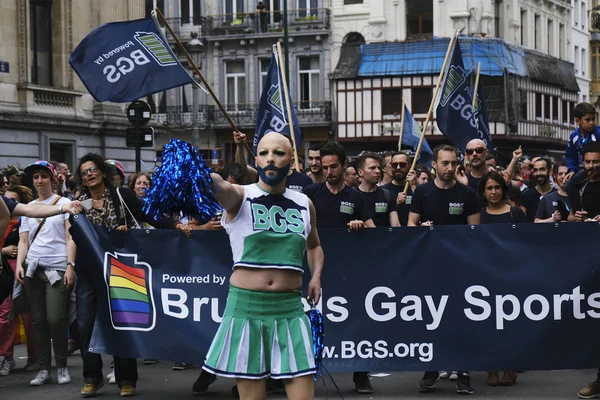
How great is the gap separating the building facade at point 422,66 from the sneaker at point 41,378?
122ft

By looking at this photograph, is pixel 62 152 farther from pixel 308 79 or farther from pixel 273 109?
pixel 308 79

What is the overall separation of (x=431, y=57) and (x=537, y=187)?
3553cm

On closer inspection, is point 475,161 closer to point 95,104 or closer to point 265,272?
point 265,272

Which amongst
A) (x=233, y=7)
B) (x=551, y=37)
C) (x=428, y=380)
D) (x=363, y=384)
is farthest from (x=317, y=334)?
(x=551, y=37)

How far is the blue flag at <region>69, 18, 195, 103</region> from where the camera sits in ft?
36.6

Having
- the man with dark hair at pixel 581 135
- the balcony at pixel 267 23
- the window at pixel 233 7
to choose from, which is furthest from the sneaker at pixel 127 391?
the window at pixel 233 7

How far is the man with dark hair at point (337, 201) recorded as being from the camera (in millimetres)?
9500

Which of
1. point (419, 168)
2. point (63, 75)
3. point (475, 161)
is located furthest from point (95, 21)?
point (475, 161)

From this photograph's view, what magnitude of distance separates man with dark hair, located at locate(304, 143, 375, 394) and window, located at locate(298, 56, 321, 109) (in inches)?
1604

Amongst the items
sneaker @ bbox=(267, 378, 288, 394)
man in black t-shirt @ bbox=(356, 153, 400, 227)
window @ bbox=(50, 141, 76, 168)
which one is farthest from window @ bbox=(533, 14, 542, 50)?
sneaker @ bbox=(267, 378, 288, 394)

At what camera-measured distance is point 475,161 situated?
1132 centimetres

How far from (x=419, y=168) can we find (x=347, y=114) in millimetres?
34538

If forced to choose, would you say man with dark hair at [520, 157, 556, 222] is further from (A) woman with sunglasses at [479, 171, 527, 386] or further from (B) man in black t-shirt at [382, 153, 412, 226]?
(A) woman with sunglasses at [479, 171, 527, 386]

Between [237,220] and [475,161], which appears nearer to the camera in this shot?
[237,220]
